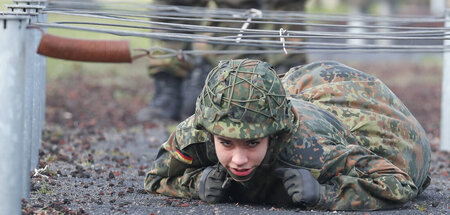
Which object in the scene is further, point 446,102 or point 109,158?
point 446,102

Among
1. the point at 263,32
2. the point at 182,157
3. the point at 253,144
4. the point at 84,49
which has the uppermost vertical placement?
the point at 263,32

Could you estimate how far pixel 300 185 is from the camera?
3.17m

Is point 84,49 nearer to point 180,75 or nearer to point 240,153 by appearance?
point 240,153

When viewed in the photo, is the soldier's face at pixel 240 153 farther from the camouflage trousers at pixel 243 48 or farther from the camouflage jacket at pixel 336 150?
the camouflage trousers at pixel 243 48

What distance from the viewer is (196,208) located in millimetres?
3340

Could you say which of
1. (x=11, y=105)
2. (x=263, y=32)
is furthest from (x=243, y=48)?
(x=11, y=105)

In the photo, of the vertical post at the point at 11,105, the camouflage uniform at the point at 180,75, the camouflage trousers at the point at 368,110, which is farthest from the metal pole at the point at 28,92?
the camouflage uniform at the point at 180,75

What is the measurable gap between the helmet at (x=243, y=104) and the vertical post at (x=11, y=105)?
2.37ft

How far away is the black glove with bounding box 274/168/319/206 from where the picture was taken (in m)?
3.17

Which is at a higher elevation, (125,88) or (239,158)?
(239,158)

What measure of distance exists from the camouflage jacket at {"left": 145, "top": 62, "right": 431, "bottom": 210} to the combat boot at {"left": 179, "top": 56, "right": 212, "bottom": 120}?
3.55 meters

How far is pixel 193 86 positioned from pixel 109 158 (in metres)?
2.61

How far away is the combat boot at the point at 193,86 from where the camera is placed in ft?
24.9

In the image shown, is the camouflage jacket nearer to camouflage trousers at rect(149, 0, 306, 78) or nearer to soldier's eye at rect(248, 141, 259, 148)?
soldier's eye at rect(248, 141, 259, 148)
